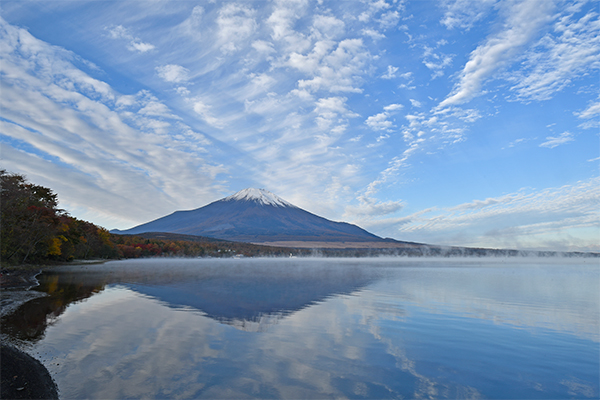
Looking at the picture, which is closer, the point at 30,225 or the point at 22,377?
the point at 22,377

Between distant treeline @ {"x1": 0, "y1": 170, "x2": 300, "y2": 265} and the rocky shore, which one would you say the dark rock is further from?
distant treeline @ {"x1": 0, "y1": 170, "x2": 300, "y2": 265}

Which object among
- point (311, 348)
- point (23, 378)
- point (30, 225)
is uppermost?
point (30, 225)

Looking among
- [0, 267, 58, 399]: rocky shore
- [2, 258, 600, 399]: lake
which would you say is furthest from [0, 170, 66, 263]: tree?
[0, 267, 58, 399]: rocky shore

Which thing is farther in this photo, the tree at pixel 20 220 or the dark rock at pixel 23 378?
the tree at pixel 20 220

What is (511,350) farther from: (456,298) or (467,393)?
(456,298)

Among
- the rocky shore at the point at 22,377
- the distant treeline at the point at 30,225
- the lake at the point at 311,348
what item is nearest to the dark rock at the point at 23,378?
the rocky shore at the point at 22,377

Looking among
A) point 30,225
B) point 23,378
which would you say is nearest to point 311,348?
point 23,378

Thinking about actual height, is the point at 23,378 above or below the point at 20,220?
below

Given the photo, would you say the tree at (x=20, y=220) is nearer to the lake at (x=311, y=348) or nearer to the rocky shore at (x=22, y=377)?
the lake at (x=311, y=348)

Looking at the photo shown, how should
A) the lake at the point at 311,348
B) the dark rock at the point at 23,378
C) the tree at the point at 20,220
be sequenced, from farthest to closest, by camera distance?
1. the tree at the point at 20,220
2. the lake at the point at 311,348
3. the dark rock at the point at 23,378

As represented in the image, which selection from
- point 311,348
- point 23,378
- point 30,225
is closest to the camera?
point 23,378

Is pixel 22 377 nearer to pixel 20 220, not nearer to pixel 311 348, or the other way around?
pixel 311 348

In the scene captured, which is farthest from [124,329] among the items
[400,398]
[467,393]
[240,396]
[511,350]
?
[511,350]

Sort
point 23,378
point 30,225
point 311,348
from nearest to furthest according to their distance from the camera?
1. point 23,378
2. point 311,348
3. point 30,225
